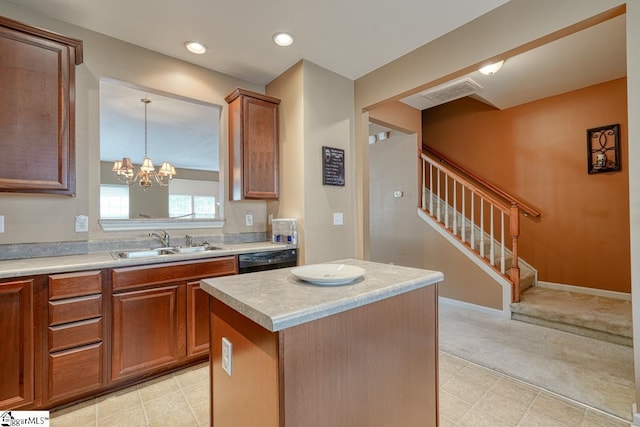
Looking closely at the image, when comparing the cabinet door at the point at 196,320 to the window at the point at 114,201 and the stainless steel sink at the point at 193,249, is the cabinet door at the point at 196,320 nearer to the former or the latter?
the stainless steel sink at the point at 193,249

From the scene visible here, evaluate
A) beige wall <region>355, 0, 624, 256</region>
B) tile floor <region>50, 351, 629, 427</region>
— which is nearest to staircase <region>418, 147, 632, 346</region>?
tile floor <region>50, 351, 629, 427</region>

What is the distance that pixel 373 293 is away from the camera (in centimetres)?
106

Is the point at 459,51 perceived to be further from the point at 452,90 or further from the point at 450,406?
the point at 450,406

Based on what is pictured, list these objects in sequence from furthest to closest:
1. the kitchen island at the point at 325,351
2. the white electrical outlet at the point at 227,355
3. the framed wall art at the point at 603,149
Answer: the framed wall art at the point at 603,149
the white electrical outlet at the point at 227,355
the kitchen island at the point at 325,351

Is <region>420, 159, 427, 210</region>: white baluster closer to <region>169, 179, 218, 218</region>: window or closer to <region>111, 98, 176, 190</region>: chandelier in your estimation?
<region>169, 179, 218, 218</region>: window

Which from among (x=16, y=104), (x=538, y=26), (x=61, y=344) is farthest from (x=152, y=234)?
(x=538, y=26)

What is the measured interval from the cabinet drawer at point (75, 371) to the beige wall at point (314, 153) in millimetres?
1656

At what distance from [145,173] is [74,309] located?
190 centimetres

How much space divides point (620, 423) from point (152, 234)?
Answer: 136 inches

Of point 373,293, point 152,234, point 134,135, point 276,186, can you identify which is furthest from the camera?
point 134,135

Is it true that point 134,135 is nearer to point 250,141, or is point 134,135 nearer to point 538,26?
point 250,141

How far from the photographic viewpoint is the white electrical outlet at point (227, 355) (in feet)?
3.62

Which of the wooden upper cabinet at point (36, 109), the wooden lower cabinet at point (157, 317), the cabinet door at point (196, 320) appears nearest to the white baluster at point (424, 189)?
the wooden lower cabinet at point (157, 317)

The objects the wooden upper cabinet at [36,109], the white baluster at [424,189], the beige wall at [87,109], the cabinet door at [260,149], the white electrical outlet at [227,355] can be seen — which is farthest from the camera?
the white baluster at [424,189]
